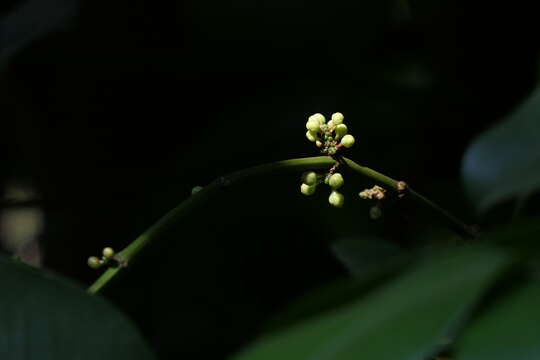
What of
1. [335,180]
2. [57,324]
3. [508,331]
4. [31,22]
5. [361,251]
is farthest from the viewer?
[31,22]

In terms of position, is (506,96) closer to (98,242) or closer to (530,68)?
(530,68)

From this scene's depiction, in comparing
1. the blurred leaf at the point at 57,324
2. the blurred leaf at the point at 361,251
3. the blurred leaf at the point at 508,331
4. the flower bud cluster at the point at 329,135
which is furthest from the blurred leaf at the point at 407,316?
the blurred leaf at the point at 361,251

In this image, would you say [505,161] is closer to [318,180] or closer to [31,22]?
[318,180]

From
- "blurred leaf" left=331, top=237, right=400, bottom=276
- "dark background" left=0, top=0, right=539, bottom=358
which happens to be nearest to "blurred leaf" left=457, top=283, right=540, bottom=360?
"blurred leaf" left=331, top=237, right=400, bottom=276

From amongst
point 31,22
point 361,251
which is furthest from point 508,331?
point 31,22

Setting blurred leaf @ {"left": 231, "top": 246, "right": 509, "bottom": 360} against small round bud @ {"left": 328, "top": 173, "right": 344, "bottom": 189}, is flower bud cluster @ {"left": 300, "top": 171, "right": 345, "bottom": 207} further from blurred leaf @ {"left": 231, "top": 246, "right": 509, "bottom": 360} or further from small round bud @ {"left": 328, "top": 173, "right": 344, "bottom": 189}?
blurred leaf @ {"left": 231, "top": 246, "right": 509, "bottom": 360}

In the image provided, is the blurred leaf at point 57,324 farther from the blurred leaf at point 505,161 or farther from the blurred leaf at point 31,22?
the blurred leaf at point 31,22
